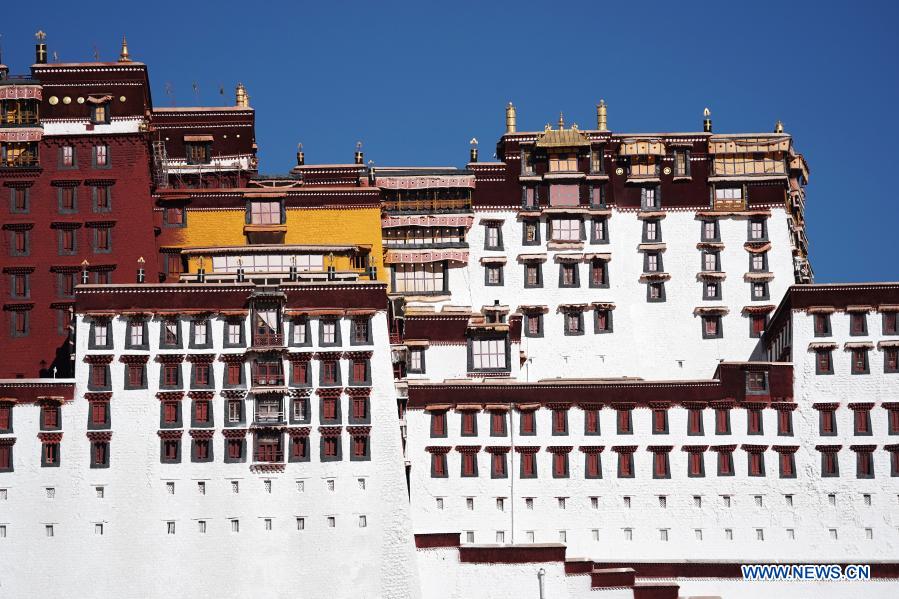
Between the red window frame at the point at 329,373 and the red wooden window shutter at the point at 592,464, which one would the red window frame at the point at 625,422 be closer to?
the red wooden window shutter at the point at 592,464

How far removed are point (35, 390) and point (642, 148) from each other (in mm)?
44470

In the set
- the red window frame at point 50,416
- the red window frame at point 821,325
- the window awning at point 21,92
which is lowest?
the red window frame at point 50,416

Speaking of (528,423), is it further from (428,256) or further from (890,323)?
(890,323)

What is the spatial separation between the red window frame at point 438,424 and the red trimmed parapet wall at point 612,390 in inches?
30.3

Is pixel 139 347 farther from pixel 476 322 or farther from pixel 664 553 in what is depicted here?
pixel 664 553

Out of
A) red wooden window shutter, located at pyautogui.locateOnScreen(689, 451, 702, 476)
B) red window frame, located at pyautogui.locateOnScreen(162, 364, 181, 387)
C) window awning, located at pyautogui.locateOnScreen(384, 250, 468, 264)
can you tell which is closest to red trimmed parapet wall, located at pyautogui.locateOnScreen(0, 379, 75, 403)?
red window frame, located at pyautogui.locateOnScreen(162, 364, 181, 387)

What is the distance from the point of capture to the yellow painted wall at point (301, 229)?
124 meters

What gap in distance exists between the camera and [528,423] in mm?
116000

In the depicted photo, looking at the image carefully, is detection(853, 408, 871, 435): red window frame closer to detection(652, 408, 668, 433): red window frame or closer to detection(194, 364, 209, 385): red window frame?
detection(652, 408, 668, 433): red window frame

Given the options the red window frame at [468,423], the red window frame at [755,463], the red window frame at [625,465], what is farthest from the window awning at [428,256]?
the red window frame at [755,463]

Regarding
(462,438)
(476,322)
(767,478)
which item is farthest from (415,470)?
(767,478)

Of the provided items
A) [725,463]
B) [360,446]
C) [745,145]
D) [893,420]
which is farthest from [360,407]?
[745,145]

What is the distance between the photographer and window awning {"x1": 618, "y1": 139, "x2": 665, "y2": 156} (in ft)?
434

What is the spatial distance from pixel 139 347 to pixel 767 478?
3618 cm
